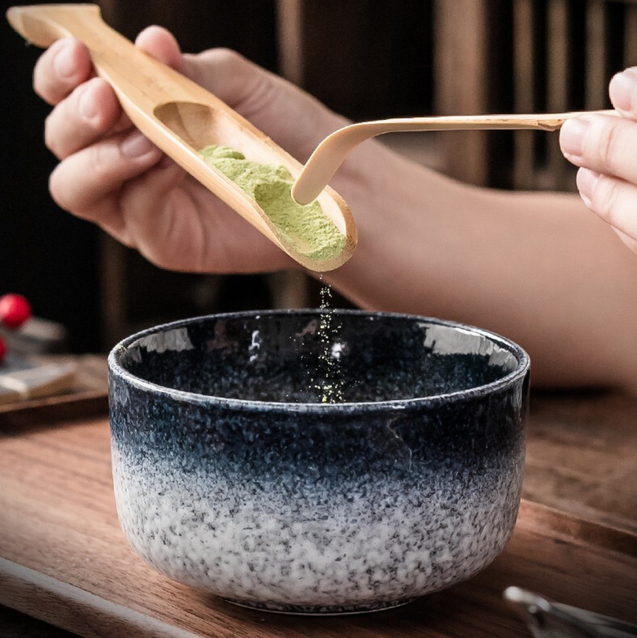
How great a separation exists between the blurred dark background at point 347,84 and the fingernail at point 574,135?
56.9 inches

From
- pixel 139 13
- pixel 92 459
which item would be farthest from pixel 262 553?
pixel 139 13

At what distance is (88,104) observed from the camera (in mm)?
897

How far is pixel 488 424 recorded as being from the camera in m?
0.48

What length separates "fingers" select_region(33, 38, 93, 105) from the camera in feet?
3.01

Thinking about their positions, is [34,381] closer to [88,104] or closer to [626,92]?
[88,104]

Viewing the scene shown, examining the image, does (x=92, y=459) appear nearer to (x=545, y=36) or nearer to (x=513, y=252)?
(x=513, y=252)

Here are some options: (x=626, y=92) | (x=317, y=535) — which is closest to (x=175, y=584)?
(x=317, y=535)

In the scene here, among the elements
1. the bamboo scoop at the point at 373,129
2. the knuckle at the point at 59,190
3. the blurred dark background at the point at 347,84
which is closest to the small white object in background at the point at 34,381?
the knuckle at the point at 59,190

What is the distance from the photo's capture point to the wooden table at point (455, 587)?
0.50 metres

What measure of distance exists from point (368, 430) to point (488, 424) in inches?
2.8

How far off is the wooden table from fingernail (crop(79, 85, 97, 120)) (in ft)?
0.90

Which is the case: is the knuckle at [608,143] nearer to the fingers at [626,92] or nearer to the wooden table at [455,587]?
the fingers at [626,92]

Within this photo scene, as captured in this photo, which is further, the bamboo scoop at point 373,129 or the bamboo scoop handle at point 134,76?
the bamboo scoop handle at point 134,76

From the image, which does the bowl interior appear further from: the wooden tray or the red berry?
the red berry
